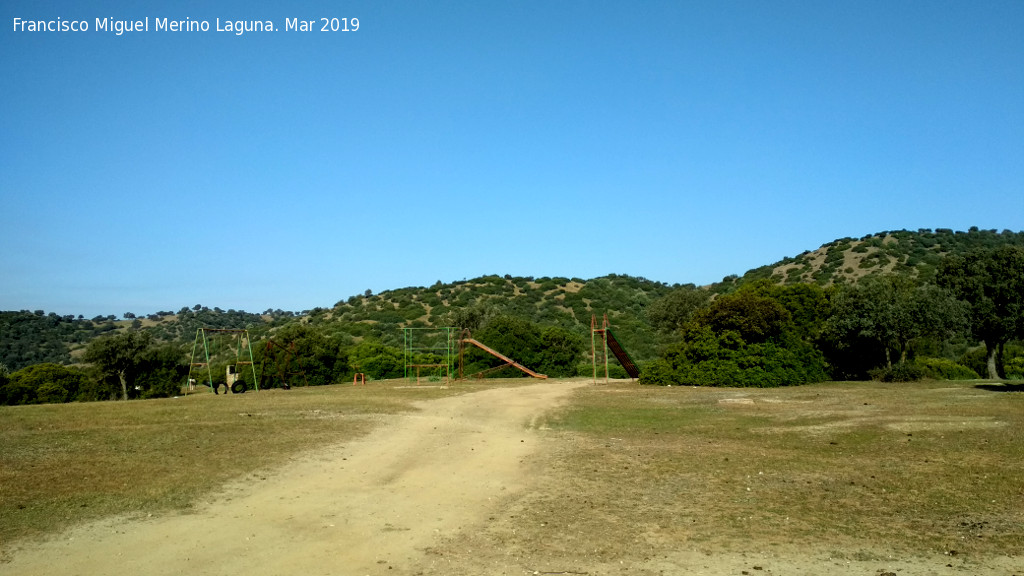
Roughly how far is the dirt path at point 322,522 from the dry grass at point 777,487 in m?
0.72

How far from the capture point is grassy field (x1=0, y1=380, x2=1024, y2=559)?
8.26 meters

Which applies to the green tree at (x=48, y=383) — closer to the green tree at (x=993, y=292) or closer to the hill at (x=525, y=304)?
the hill at (x=525, y=304)

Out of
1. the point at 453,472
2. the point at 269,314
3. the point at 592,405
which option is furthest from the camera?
the point at 269,314

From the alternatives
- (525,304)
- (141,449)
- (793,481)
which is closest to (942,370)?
(793,481)

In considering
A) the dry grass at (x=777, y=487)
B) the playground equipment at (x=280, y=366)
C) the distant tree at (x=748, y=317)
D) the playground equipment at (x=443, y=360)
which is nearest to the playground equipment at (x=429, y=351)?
the playground equipment at (x=443, y=360)

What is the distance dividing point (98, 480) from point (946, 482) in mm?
12284

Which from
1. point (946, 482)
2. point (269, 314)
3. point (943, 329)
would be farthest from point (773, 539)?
point (269, 314)

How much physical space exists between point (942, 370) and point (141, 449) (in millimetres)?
33459

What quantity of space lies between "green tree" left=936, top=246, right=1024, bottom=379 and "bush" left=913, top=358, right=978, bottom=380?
3.84 ft

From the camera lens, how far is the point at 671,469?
40.1 feet

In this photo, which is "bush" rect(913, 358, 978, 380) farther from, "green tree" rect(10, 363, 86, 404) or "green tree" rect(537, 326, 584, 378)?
"green tree" rect(10, 363, 86, 404)

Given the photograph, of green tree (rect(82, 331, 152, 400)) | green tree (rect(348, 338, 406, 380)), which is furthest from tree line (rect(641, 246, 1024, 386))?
green tree (rect(82, 331, 152, 400))

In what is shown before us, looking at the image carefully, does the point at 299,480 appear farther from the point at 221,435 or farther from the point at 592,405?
the point at 592,405

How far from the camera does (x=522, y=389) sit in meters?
33.3
